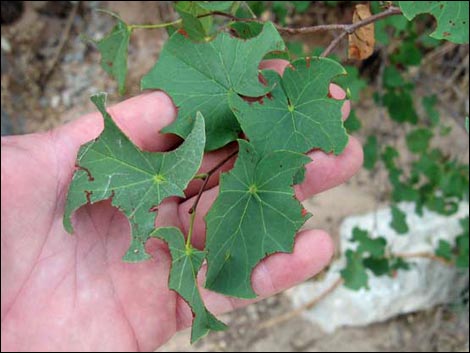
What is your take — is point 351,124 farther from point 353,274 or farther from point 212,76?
point 353,274

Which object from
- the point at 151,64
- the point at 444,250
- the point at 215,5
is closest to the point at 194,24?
the point at 215,5

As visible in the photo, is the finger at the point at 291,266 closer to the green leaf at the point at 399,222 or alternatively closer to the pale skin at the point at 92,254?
the pale skin at the point at 92,254

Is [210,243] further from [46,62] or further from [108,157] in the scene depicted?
[46,62]

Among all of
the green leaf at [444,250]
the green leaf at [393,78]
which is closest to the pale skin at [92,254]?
the green leaf at [393,78]

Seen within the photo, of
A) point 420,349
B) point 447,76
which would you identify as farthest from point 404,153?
point 420,349

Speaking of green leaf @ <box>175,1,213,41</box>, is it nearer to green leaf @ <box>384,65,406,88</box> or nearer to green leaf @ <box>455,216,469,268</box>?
green leaf @ <box>384,65,406,88</box>

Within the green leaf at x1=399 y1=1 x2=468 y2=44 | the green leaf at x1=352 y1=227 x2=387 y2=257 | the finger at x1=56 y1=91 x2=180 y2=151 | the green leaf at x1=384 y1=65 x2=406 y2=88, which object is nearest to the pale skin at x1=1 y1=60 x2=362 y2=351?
the finger at x1=56 y1=91 x2=180 y2=151
